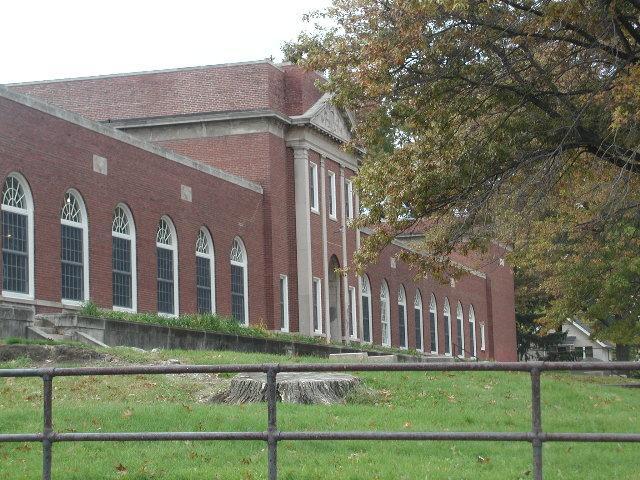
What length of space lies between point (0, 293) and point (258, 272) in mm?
15704

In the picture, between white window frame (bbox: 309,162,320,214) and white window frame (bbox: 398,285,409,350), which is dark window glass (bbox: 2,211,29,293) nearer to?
white window frame (bbox: 309,162,320,214)

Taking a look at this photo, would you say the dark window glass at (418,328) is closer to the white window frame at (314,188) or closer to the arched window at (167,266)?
the white window frame at (314,188)

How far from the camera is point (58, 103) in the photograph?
45375 millimetres

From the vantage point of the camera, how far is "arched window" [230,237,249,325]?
42.3 m

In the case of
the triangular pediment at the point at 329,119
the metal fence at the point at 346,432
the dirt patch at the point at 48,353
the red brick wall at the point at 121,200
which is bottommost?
the metal fence at the point at 346,432

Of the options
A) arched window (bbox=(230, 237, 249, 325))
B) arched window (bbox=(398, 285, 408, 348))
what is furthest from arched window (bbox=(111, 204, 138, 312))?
arched window (bbox=(398, 285, 408, 348))

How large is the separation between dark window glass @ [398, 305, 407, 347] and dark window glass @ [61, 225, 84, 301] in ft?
91.2

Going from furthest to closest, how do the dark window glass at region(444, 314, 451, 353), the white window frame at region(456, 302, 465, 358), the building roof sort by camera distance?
the white window frame at region(456, 302, 465, 358)
the dark window glass at region(444, 314, 451, 353)
the building roof

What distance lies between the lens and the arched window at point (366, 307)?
177 ft

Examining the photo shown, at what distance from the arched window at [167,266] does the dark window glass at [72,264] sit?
14.4 ft

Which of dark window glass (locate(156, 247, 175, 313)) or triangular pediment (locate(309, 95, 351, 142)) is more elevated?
triangular pediment (locate(309, 95, 351, 142))

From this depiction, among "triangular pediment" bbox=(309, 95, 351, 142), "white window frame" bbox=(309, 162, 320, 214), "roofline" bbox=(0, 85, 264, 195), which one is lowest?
"roofline" bbox=(0, 85, 264, 195)

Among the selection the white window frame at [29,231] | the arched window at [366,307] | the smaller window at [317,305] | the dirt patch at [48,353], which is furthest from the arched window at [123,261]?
the arched window at [366,307]

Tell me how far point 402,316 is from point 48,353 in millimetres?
37416
